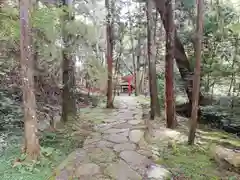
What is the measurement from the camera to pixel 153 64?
6203 millimetres

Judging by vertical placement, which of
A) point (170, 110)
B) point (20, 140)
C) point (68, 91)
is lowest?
point (20, 140)

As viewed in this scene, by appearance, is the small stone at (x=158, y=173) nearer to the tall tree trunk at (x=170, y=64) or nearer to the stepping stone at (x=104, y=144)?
the stepping stone at (x=104, y=144)

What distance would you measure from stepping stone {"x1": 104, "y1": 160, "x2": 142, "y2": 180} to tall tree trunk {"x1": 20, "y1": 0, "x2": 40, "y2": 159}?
1.02 m

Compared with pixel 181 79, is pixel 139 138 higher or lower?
lower

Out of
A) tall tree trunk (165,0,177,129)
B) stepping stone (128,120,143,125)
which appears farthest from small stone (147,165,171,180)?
stepping stone (128,120,143,125)

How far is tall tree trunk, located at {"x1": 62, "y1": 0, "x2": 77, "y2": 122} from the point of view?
5121 mm

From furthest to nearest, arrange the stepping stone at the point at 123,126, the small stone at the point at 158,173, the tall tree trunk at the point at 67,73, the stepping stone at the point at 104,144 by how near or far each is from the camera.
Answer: the stepping stone at the point at 123,126
the tall tree trunk at the point at 67,73
the stepping stone at the point at 104,144
the small stone at the point at 158,173

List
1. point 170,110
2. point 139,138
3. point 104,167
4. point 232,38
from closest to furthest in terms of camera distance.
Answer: point 104,167 → point 139,138 → point 170,110 → point 232,38

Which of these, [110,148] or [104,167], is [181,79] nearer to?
[110,148]

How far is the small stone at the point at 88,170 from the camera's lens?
3266 mm

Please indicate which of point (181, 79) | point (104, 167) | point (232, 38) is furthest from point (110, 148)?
point (232, 38)

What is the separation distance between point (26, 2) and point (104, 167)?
7.87 feet

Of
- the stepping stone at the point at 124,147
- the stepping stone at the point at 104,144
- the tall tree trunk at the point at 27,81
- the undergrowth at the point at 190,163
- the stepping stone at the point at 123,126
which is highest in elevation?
the tall tree trunk at the point at 27,81

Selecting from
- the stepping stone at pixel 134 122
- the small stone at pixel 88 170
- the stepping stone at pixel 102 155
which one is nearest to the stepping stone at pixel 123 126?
the stepping stone at pixel 134 122
